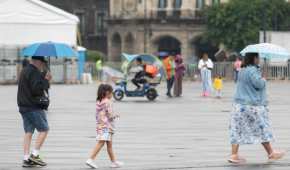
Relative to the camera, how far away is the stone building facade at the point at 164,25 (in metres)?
87.8

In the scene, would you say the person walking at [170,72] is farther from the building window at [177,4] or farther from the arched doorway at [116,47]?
the arched doorway at [116,47]

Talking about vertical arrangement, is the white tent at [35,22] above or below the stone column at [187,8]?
below

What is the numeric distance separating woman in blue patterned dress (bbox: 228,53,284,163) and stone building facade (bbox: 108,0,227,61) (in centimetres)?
6952

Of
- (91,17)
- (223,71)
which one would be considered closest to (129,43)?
(91,17)

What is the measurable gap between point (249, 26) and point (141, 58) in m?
38.5

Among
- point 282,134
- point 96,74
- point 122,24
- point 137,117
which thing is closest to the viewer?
point 282,134

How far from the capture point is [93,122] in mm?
26422

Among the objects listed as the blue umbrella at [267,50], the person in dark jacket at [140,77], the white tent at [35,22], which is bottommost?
the person in dark jacket at [140,77]

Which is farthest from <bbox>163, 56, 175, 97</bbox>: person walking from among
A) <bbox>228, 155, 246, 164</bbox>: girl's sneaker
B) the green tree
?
the green tree

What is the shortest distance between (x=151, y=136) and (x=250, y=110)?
5502 millimetres

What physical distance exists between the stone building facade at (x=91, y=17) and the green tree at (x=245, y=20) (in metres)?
24.7

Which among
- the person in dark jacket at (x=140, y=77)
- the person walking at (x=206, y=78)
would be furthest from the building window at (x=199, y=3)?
the person in dark jacket at (x=140, y=77)

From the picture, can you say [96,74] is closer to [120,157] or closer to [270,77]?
[270,77]

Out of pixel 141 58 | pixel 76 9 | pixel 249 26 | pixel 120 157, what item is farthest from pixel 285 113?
pixel 76 9
